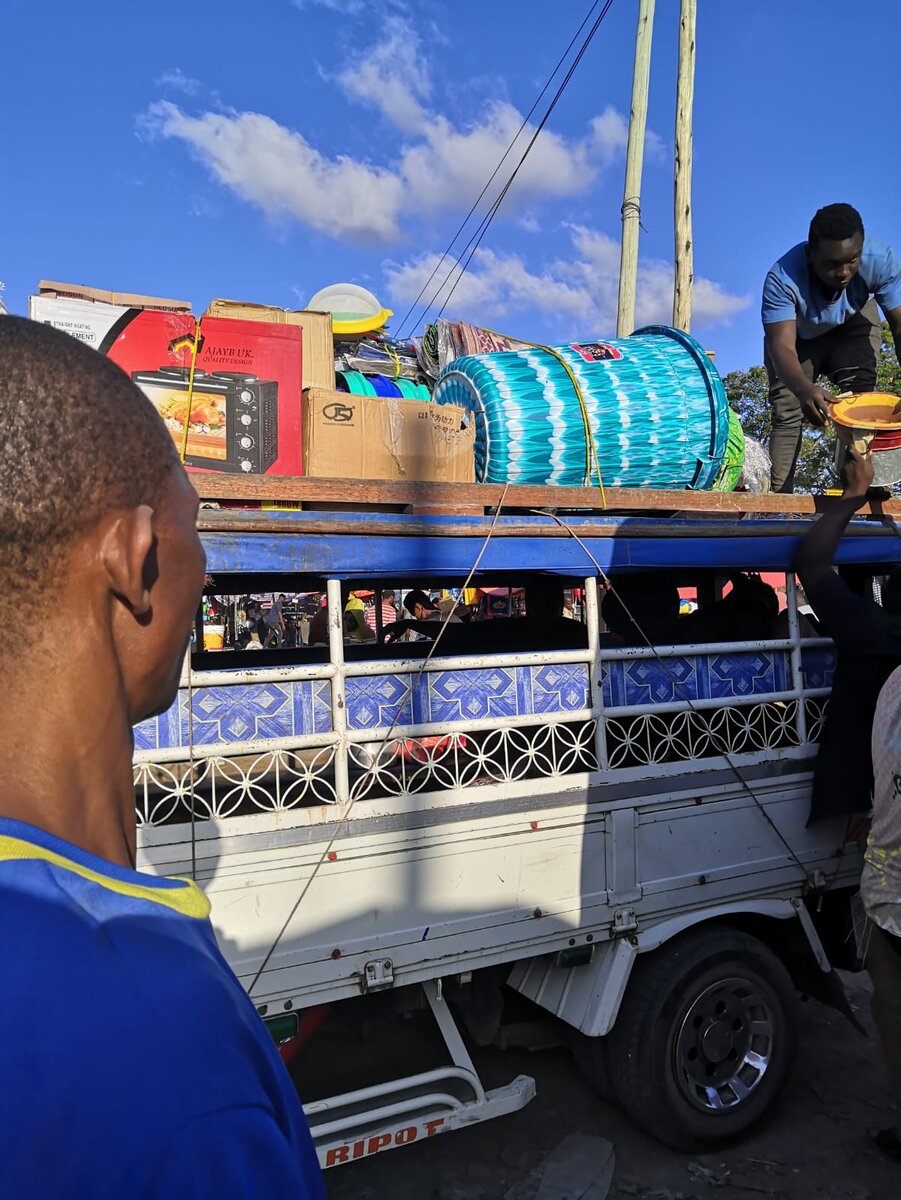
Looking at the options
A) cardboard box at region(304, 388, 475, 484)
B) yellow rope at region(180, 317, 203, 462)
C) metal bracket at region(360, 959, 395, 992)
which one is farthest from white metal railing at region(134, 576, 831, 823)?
yellow rope at region(180, 317, 203, 462)

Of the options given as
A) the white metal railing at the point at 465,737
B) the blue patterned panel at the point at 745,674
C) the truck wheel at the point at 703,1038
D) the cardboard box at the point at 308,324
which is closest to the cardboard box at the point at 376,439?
the cardboard box at the point at 308,324

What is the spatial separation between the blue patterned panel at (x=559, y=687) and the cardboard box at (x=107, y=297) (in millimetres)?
1875

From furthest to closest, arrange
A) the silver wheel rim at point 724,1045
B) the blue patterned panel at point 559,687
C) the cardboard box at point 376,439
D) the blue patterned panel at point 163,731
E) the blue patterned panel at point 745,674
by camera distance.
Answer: the blue patterned panel at point 745,674
the silver wheel rim at point 724,1045
the cardboard box at point 376,439
the blue patterned panel at point 559,687
the blue patterned panel at point 163,731

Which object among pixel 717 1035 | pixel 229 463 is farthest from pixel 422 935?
pixel 229 463

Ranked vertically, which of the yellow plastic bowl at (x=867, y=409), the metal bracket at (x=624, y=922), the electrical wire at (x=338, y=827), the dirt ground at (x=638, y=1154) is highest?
the yellow plastic bowl at (x=867, y=409)

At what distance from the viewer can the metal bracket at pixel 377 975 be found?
101 inches

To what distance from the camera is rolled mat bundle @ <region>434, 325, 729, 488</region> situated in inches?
136

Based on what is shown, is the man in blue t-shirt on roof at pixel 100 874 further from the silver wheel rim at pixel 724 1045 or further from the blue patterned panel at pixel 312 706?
the silver wheel rim at pixel 724 1045

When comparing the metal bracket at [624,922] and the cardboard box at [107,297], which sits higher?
the cardboard box at [107,297]

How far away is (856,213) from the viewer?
3.68 meters

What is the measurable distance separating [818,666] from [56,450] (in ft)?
11.4

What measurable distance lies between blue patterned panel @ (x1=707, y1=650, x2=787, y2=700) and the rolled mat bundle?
2.87ft

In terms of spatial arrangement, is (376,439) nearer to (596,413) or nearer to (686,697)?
(596,413)

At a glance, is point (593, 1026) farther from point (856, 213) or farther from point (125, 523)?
point (856, 213)
